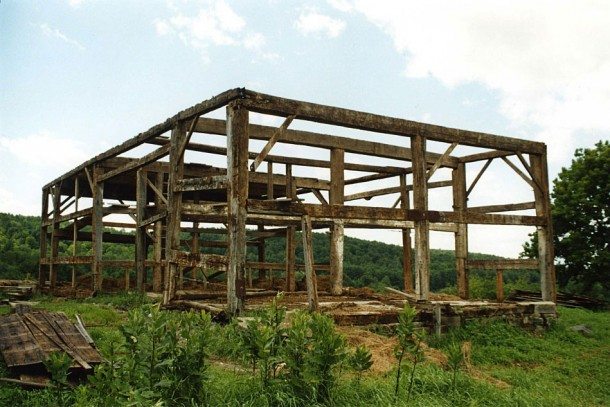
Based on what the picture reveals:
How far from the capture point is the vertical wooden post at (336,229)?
1403 cm

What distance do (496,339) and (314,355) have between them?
6843 millimetres

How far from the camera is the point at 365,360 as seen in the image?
5.37 meters

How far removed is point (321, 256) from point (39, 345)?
2203cm

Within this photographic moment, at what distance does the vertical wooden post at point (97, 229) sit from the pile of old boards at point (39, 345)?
6161 millimetres

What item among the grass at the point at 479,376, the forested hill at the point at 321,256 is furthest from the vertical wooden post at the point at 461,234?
the forested hill at the point at 321,256

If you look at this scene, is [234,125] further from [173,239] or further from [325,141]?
[325,141]

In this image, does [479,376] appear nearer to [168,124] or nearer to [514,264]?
[514,264]

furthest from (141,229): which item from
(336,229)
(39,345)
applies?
(39,345)

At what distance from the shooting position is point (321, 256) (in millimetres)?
28641

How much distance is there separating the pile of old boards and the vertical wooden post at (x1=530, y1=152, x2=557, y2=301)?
33.4ft

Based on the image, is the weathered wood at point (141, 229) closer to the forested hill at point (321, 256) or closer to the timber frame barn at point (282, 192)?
the timber frame barn at point (282, 192)

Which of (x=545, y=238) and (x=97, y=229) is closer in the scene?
(x=545, y=238)

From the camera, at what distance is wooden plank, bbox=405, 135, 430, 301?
1059 cm

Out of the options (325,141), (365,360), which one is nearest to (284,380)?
(365,360)
